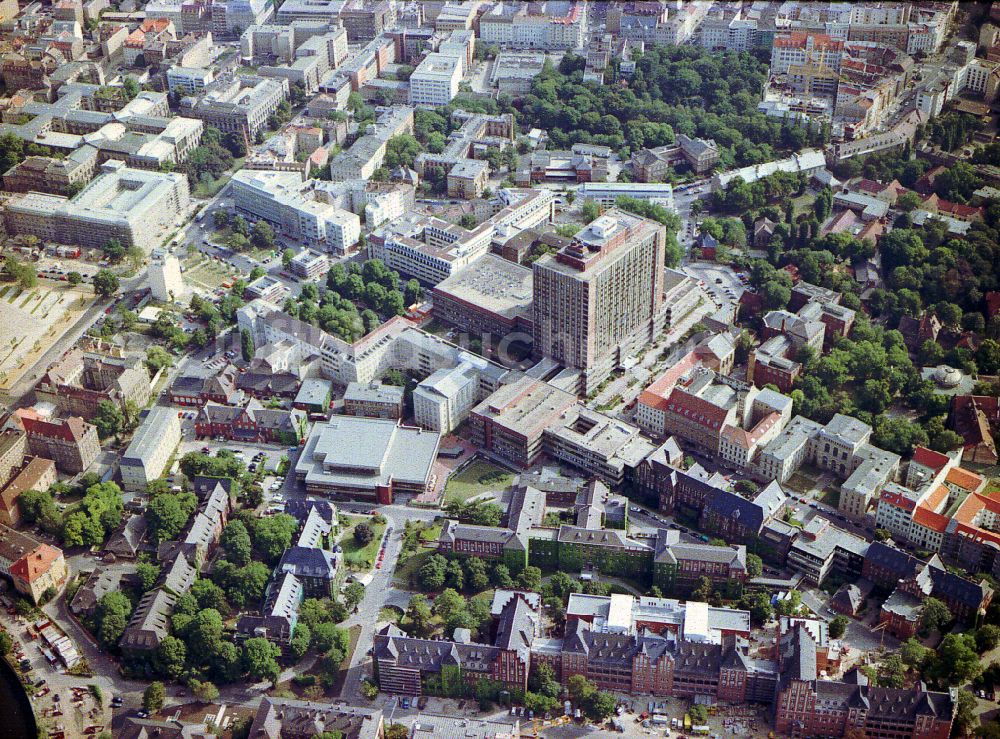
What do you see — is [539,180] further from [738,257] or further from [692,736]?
[692,736]

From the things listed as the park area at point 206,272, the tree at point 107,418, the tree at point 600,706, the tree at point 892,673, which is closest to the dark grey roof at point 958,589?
the tree at point 892,673

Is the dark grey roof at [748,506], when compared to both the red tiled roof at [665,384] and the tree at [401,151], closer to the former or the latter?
the red tiled roof at [665,384]

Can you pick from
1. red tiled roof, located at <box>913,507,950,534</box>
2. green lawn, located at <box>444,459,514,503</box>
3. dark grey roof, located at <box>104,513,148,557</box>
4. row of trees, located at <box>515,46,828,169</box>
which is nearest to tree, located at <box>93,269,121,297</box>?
dark grey roof, located at <box>104,513,148,557</box>

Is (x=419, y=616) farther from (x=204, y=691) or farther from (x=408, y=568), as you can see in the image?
(x=204, y=691)

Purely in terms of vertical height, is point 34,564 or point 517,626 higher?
point 34,564

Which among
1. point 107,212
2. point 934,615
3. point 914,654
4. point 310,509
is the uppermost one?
point 107,212

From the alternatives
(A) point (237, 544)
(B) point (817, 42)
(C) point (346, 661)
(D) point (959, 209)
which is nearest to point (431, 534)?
(C) point (346, 661)

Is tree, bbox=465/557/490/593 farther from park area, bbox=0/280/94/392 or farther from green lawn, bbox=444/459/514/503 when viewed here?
Result: park area, bbox=0/280/94/392
